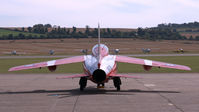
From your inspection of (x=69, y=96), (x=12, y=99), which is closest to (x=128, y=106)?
(x=69, y=96)

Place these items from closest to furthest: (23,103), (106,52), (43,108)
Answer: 1. (43,108)
2. (23,103)
3. (106,52)

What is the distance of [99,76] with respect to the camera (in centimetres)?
1858

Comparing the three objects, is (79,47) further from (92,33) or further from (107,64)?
(107,64)

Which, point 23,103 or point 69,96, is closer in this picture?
point 23,103

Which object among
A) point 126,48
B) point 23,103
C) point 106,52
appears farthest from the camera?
point 126,48

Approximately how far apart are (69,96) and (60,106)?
3432 millimetres

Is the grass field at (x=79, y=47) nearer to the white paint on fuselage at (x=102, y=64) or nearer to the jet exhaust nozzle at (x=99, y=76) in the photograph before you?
the white paint on fuselage at (x=102, y=64)

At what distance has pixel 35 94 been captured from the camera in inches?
794

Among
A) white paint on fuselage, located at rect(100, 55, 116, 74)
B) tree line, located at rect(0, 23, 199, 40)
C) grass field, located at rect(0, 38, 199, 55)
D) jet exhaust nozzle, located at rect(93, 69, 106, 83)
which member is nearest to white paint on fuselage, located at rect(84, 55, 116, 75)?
white paint on fuselage, located at rect(100, 55, 116, 74)

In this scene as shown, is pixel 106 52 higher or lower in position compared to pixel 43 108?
higher

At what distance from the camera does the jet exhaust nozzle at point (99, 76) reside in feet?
60.5

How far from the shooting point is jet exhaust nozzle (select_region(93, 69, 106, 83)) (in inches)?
726

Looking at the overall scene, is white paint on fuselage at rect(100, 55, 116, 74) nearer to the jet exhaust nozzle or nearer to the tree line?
the jet exhaust nozzle

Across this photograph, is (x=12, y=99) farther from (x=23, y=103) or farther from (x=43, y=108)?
(x=43, y=108)
